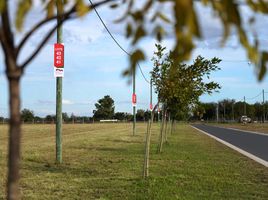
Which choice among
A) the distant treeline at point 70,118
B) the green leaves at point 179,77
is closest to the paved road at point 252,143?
the green leaves at point 179,77

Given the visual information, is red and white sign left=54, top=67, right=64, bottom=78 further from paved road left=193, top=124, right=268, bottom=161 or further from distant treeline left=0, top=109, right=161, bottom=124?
distant treeline left=0, top=109, right=161, bottom=124

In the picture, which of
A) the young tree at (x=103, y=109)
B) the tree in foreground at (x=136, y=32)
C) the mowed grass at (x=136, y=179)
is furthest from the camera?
the young tree at (x=103, y=109)

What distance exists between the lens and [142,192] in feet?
34.8

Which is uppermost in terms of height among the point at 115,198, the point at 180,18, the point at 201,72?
the point at 201,72

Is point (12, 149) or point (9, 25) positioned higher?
point (9, 25)

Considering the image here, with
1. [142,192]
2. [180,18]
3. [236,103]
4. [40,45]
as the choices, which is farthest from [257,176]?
[236,103]

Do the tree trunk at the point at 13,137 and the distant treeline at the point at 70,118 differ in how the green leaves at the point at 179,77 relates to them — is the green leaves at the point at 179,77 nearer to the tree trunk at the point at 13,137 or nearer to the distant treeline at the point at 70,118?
the tree trunk at the point at 13,137

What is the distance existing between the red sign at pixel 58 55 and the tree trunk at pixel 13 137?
13975 mm

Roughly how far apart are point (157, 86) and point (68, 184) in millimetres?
6433

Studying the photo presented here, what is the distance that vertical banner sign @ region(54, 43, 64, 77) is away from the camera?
1662cm

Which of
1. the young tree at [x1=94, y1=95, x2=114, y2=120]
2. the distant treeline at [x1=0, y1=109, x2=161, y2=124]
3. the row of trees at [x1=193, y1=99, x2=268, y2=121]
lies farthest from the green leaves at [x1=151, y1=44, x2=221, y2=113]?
the row of trees at [x1=193, y1=99, x2=268, y2=121]

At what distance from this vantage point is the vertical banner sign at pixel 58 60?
16625 millimetres

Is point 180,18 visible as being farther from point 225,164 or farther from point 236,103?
point 236,103

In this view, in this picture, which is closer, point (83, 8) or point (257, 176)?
point (83, 8)
